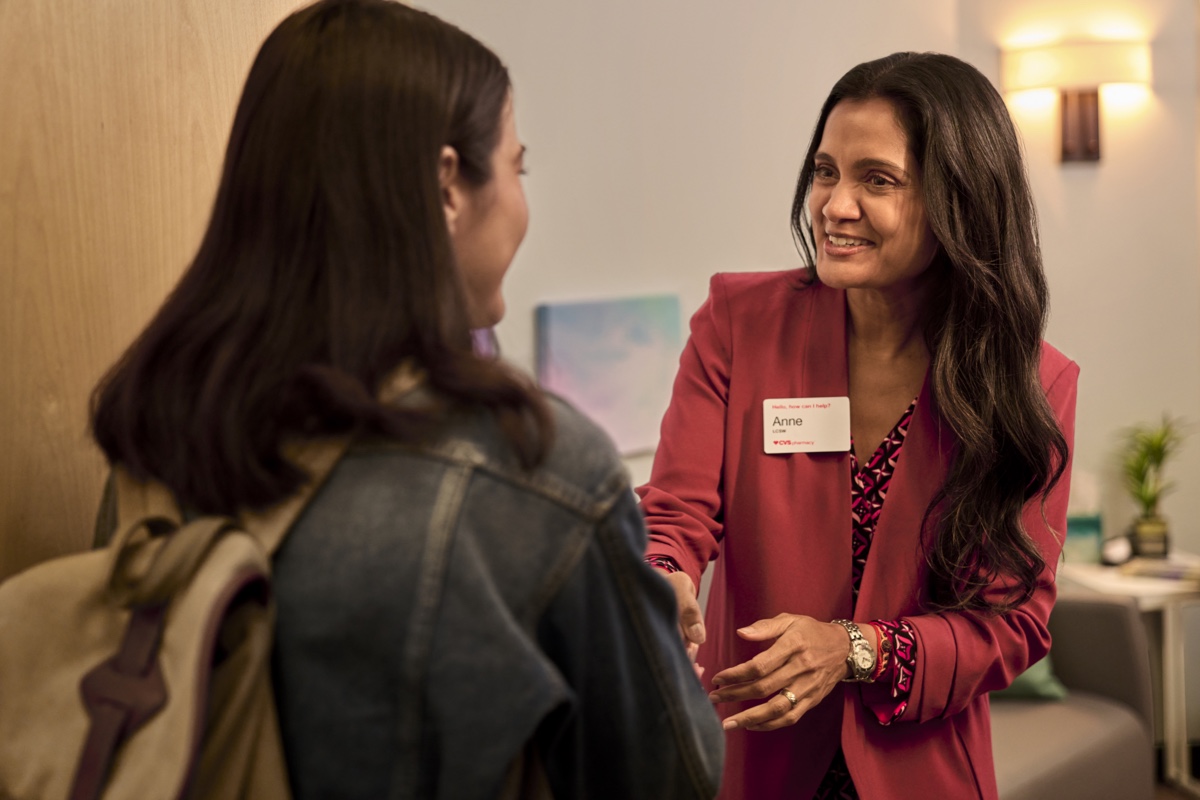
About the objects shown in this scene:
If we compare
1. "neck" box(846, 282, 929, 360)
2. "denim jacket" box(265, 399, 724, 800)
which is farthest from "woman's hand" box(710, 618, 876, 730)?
"denim jacket" box(265, 399, 724, 800)

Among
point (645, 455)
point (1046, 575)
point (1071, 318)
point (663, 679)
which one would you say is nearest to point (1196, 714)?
point (1071, 318)

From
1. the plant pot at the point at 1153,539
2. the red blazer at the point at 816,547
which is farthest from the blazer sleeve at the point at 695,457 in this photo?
the plant pot at the point at 1153,539

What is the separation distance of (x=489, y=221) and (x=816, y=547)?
0.90m

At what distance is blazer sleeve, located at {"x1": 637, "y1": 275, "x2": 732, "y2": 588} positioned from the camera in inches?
68.4

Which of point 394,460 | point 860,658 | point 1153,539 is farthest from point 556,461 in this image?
point 1153,539

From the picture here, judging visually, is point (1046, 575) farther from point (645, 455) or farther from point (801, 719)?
point (645, 455)

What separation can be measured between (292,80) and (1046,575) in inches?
52.8

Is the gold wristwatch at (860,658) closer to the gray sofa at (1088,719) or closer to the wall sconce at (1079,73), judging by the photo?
the gray sofa at (1088,719)

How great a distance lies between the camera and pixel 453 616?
853mm

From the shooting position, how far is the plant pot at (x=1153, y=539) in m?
4.57

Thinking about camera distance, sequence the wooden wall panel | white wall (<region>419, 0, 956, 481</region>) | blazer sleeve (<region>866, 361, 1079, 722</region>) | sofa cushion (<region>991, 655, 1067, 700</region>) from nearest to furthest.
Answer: the wooden wall panel → blazer sleeve (<region>866, 361, 1079, 722</region>) → sofa cushion (<region>991, 655, 1067, 700</region>) → white wall (<region>419, 0, 956, 481</region>)

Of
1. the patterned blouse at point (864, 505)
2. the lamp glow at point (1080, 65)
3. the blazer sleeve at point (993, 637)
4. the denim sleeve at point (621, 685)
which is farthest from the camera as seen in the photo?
the lamp glow at point (1080, 65)

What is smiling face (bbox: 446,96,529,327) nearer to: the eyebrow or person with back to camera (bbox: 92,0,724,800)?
person with back to camera (bbox: 92,0,724,800)

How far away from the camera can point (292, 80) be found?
934 mm
